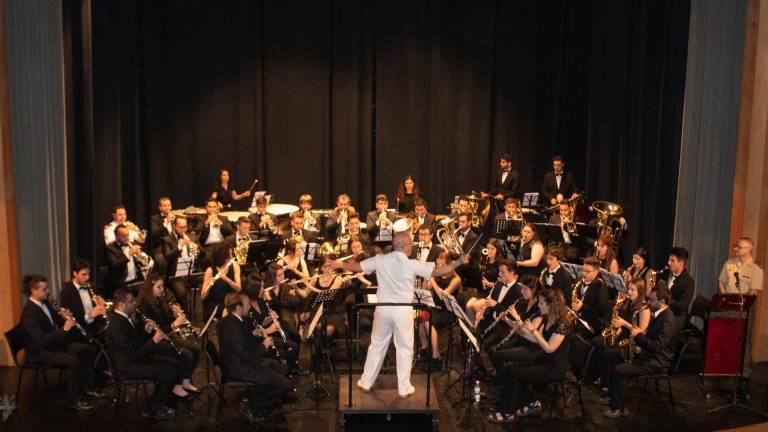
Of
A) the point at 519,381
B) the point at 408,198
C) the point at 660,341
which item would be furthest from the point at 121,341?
the point at 408,198

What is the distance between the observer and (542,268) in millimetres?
10711

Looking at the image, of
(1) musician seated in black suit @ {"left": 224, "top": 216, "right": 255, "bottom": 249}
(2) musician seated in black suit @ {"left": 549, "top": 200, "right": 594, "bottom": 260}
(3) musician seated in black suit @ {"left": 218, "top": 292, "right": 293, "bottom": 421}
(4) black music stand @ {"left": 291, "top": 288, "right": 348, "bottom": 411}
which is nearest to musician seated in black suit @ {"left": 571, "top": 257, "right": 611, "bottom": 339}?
(4) black music stand @ {"left": 291, "top": 288, "right": 348, "bottom": 411}

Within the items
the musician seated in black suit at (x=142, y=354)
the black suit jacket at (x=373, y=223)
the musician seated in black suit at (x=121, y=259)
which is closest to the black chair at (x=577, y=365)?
the musician seated in black suit at (x=142, y=354)

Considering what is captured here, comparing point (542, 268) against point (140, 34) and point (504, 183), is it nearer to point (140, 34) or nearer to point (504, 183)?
point (504, 183)

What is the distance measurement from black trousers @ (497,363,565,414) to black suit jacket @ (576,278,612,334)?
47.9 inches

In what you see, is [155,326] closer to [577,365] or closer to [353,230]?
[353,230]

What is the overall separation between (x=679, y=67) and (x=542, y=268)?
376 cm

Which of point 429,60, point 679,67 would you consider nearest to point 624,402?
point 679,67

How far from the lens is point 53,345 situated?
27.8 ft

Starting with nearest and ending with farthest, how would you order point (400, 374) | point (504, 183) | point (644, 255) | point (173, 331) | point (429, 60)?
point (400, 374), point (173, 331), point (644, 255), point (504, 183), point (429, 60)

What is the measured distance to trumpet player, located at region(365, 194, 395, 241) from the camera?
38.5 ft

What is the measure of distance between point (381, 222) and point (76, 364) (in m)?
5.24

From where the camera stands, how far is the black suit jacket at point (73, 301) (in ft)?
28.7

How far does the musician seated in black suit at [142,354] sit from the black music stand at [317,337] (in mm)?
1284
